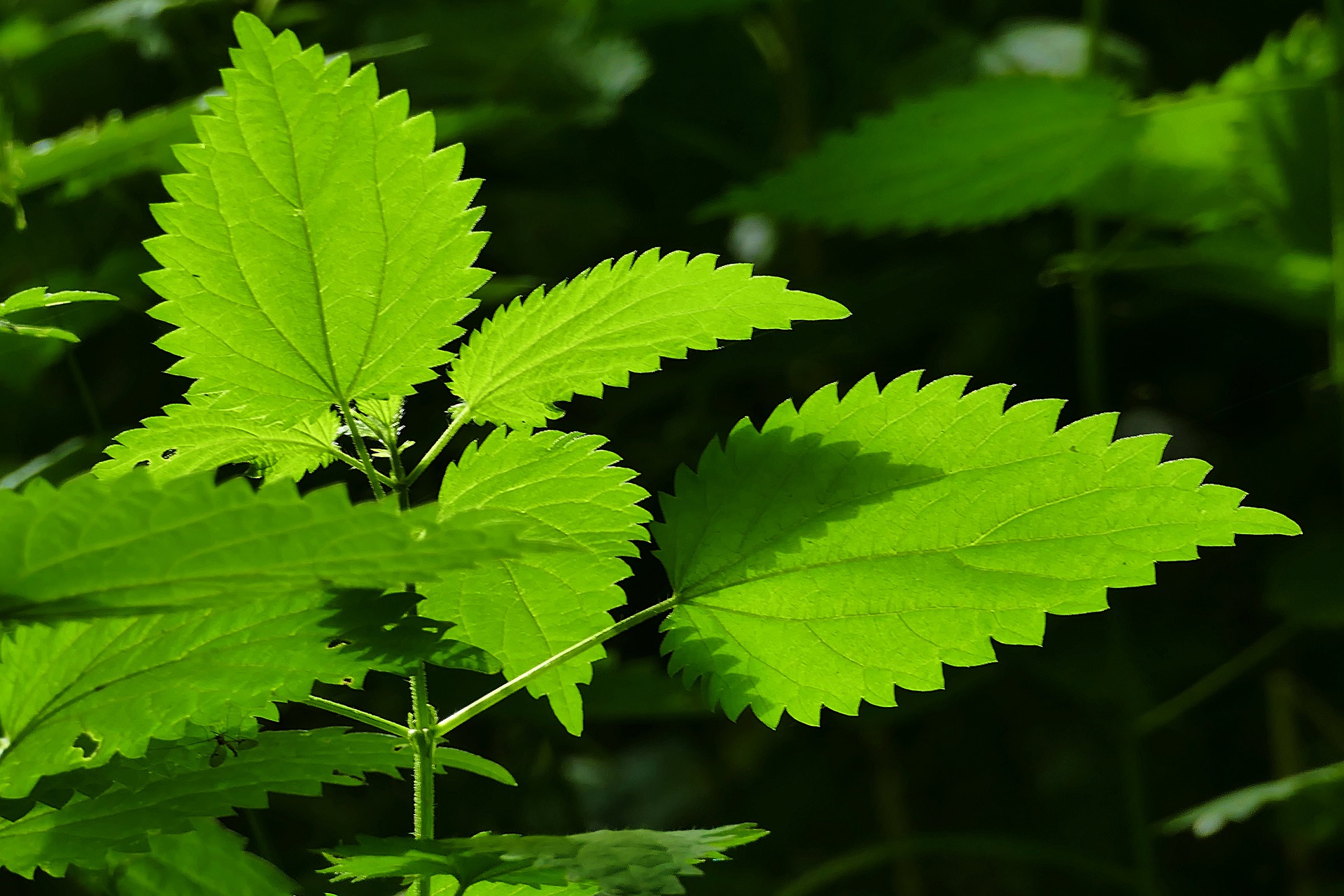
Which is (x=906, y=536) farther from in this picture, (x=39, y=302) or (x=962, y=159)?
(x=962, y=159)

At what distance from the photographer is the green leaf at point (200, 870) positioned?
35cm

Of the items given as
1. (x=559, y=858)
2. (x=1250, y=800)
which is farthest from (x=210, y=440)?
(x=1250, y=800)

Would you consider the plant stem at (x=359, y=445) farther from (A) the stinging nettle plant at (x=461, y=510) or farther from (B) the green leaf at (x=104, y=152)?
(B) the green leaf at (x=104, y=152)

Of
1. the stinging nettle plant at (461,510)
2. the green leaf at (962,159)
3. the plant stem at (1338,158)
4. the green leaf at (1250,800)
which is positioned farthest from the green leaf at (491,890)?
the plant stem at (1338,158)

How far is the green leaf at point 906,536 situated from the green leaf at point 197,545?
0.10 meters

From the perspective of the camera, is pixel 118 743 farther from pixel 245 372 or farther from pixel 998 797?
pixel 998 797

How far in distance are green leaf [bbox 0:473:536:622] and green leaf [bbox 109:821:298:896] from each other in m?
0.13

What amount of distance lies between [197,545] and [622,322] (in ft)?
0.39

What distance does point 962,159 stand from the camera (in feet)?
2.89

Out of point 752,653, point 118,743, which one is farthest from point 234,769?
point 752,653

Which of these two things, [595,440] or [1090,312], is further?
[1090,312]

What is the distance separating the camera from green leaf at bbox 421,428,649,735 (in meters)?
0.32

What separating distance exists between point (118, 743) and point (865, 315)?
77cm

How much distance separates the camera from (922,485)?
0.33 meters
